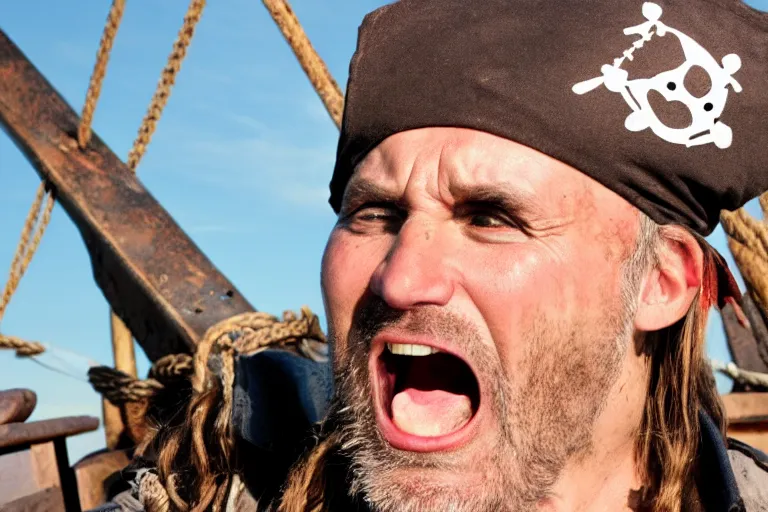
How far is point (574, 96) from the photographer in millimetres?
2416

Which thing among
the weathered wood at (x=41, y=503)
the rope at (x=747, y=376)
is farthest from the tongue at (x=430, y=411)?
the rope at (x=747, y=376)

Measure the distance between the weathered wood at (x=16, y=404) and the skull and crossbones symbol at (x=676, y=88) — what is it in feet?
5.74

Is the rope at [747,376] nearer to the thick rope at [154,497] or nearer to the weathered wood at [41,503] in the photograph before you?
the thick rope at [154,497]

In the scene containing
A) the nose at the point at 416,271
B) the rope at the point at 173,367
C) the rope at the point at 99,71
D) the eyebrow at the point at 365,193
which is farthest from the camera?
the rope at the point at 99,71

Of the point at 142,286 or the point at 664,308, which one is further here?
the point at 142,286

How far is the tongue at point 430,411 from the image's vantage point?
7.75 ft

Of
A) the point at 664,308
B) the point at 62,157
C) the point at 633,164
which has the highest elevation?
the point at 62,157

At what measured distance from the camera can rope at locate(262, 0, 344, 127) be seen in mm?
4094

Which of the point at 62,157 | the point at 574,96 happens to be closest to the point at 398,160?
the point at 574,96

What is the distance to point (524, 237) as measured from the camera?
7.77 ft

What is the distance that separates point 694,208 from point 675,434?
61 centimetres

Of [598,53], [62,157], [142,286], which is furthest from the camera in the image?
[62,157]

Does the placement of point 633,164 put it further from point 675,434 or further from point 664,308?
point 675,434

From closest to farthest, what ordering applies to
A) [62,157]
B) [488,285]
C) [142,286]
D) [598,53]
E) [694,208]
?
[488,285] → [598,53] → [694,208] → [142,286] → [62,157]
